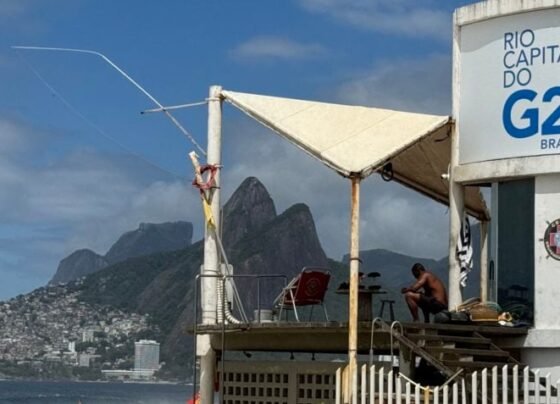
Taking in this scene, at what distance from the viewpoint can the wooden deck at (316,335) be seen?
2064 centimetres

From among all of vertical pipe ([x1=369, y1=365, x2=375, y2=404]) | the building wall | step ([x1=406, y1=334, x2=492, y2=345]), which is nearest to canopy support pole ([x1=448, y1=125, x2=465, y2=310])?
the building wall

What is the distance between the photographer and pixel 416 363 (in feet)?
67.8

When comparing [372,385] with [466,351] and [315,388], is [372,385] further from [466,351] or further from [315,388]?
[315,388]

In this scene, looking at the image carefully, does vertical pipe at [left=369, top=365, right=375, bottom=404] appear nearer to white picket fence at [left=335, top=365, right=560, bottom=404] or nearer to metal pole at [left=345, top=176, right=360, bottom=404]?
white picket fence at [left=335, top=365, right=560, bottom=404]

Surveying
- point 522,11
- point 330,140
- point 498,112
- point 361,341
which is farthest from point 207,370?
point 522,11

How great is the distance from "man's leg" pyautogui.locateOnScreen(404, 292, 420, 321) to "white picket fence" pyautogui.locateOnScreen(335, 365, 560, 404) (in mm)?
2917

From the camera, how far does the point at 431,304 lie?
21938 millimetres

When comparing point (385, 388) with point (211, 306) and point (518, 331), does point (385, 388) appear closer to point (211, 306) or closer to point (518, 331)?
point (518, 331)

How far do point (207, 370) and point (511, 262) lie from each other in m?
5.61

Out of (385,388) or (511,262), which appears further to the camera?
(511,262)

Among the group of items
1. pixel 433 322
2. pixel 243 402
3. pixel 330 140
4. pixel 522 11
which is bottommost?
pixel 243 402

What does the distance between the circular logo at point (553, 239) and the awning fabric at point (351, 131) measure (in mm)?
2490

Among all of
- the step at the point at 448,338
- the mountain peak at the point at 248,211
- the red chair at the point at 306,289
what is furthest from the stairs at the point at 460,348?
the mountain peak at the point at 248,211

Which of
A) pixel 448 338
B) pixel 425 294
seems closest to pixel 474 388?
pixel 448 338
